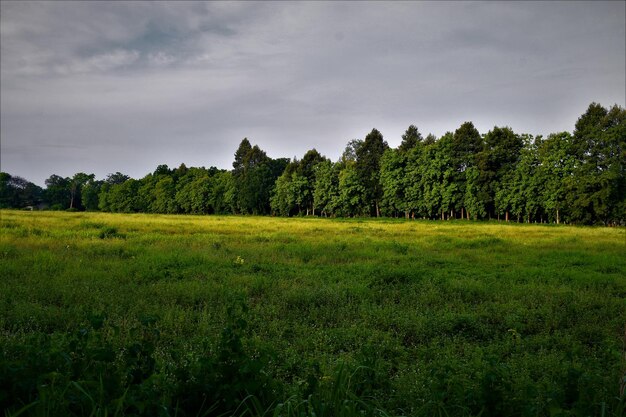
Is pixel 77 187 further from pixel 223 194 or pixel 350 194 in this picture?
pixel 350 194

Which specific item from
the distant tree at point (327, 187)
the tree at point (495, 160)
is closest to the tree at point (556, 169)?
the tree at point (495, 160)

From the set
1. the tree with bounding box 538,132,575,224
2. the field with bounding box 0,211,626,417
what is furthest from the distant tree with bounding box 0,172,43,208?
the tree with bounding box 538,132,575,224

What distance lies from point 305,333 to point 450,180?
59.2 metres

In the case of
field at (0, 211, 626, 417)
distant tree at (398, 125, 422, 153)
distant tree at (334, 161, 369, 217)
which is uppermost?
distant tree at (398, 125, 422, 153)

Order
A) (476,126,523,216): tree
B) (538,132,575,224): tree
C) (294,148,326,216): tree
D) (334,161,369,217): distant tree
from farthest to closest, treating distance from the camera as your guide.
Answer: (294,148,326,216): tree → (334,161,369,217): distant tree → (476,126,523,216): tree → (538,132,575,224): tree

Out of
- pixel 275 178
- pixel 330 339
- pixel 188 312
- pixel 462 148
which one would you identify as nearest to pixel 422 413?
pixel 330 339

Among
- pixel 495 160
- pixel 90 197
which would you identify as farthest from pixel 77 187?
pixel 495 160

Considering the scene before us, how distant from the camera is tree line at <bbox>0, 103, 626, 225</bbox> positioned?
47975mm

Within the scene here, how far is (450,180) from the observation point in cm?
6141

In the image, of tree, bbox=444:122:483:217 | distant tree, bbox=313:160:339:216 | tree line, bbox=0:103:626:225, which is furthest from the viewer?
distant tree, bbox=313:160:339:216

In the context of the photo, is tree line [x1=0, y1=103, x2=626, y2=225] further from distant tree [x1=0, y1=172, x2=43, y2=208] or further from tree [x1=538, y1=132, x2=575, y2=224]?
distant tree [x1=0, y1=172, x2=43, y2=208]

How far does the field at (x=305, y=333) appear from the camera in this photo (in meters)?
3.40

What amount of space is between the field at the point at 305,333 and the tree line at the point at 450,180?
40197 millimetres

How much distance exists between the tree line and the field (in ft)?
132
